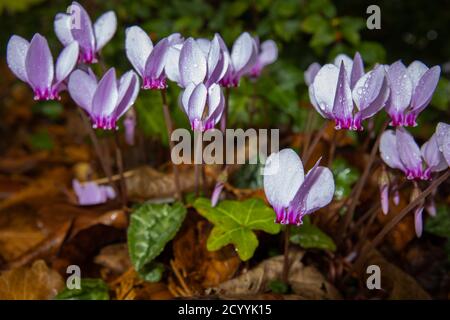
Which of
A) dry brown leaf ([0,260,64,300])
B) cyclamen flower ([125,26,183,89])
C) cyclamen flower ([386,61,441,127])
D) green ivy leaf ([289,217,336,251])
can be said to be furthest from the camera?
dry brown leaf ([0,260,64,300])

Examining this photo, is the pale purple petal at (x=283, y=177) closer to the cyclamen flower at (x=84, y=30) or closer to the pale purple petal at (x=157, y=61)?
the pale purple petal at (x=157, y=61)

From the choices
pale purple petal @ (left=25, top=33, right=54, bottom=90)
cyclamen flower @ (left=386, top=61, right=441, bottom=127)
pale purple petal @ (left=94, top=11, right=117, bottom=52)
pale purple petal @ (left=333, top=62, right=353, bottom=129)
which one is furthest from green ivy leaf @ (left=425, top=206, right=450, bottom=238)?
pale purple petal @ (left=25, top=33, right=54, bottom=90)

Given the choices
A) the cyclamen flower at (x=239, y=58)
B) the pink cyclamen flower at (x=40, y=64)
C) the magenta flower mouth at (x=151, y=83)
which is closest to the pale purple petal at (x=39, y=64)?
the pink cyclamen flower at (x=40, y=64)

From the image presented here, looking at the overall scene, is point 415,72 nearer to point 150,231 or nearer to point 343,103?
point 343,103

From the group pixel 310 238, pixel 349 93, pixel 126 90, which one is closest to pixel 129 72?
pixel 126 90

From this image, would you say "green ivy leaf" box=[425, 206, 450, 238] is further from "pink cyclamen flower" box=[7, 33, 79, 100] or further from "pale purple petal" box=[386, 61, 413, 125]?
"pink cyclamen flower" box=[7, 33, 79, 100]

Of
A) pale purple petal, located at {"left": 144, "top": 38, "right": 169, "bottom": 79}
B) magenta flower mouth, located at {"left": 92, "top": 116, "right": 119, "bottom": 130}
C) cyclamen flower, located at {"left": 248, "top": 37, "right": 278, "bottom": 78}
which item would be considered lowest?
magenta flower mouth, located at {"left": 92, "top": 116, "right": 119, "bottom": 130}
